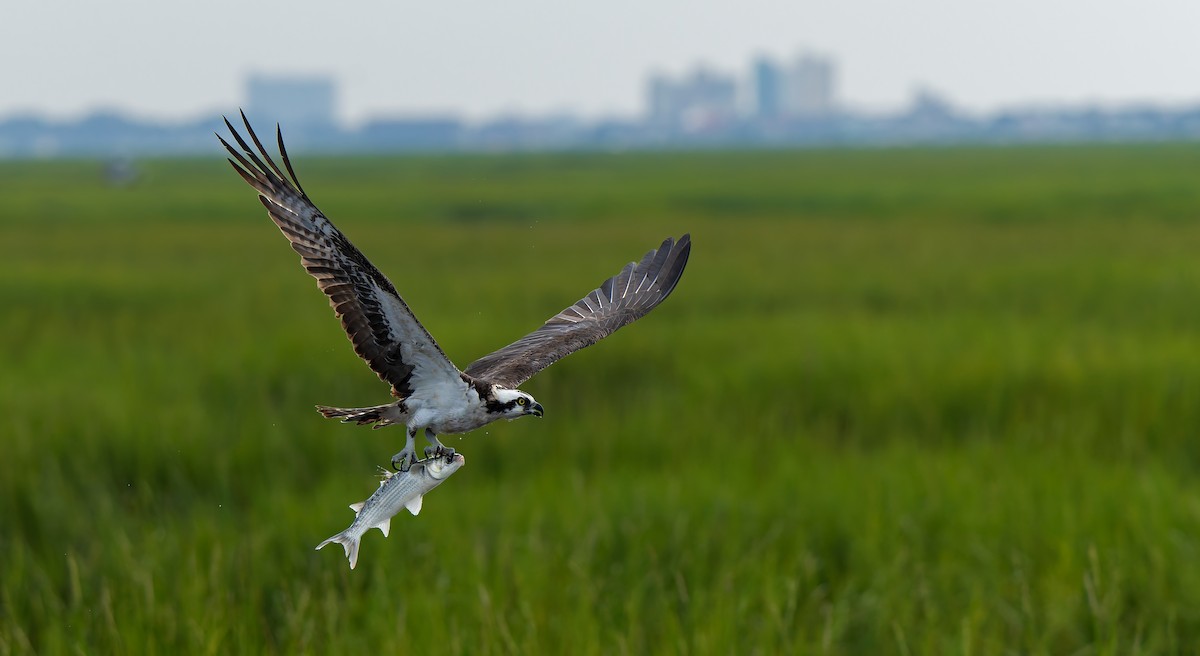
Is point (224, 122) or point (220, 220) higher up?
point (224, 122)

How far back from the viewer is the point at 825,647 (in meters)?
4.48

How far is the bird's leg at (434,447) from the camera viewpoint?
1089mm

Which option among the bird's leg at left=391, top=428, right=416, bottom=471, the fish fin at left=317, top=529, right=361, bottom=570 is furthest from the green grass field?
the fish fin at left=317, top=529, right=361, bottom=570

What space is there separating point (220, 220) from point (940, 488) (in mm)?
28694

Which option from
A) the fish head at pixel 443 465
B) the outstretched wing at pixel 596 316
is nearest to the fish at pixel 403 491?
the fish head at pixel 443 465

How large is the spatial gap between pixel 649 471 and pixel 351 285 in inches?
278

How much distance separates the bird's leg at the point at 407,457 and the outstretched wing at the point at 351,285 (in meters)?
0.05

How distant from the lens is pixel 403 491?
1083 mm

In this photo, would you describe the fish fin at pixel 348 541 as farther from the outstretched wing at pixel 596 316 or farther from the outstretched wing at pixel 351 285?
the outstretched wing at pixel 596 316

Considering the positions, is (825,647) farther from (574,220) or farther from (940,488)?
(574,220)

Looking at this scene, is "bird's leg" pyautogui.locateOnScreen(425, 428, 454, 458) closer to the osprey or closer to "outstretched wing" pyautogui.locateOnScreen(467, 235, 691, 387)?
the osprey

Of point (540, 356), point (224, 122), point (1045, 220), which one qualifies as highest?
point (224, 122)

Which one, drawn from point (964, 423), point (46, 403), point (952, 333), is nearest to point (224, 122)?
point (46, 403)

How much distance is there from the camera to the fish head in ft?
3.46
